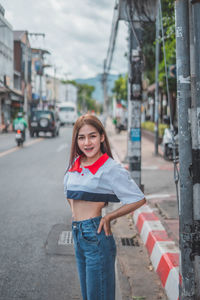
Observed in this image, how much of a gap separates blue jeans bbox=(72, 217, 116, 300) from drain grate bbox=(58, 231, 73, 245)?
8.75 ft

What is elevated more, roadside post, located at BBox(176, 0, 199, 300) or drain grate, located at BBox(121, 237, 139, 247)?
roadside post, located at BBox(176, 0, 199, 300)

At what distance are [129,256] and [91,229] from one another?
2468mm

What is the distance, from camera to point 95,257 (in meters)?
2.33

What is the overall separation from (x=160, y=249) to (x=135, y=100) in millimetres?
3571

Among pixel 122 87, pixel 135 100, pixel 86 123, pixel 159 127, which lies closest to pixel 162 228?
pixel 135 100

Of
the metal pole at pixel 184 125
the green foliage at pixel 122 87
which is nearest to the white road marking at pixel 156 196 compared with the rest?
the metal pole at pixel 184 125

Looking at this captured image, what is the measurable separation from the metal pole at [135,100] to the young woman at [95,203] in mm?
4849

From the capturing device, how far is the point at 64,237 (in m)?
5.28

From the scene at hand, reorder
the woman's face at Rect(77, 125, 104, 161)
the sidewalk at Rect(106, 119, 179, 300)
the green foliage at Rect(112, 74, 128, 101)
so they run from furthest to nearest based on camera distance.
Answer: the green foliage at Rect(112, 74, 128, 101), the sidewalk at Rect(106, 119, 179, 300), the woman's face at Rect(77, 125, 104, 161)

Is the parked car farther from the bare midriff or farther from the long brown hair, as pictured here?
the bare midriff

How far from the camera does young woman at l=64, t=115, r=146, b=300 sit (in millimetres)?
2344

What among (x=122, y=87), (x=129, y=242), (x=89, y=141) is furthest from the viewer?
(x=122, y=87)

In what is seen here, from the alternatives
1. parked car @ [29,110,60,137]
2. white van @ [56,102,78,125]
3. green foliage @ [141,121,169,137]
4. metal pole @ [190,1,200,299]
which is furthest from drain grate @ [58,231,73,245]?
white van @ [56,102,78,125]

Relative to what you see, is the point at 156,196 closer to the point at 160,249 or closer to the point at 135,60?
the point at 135,60
